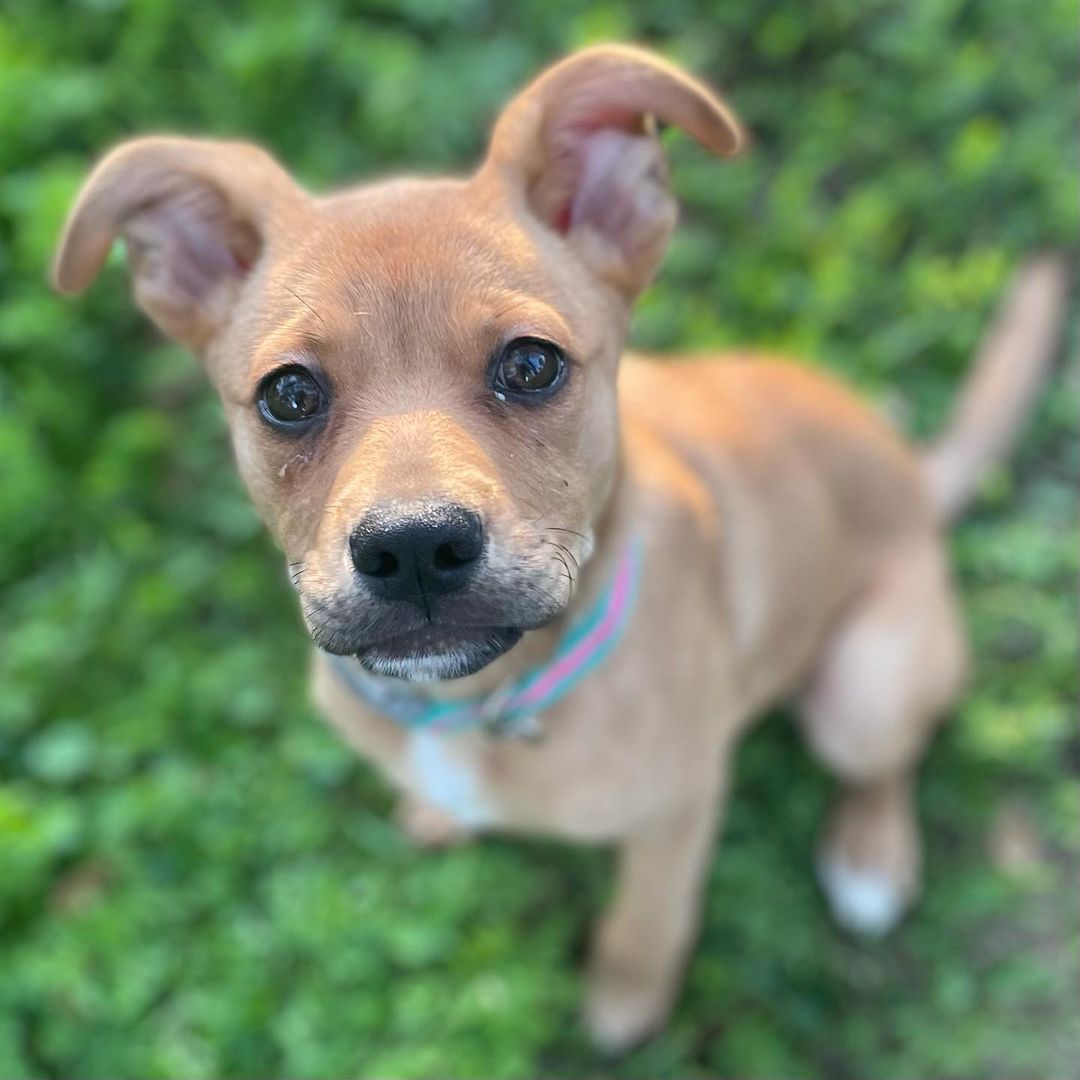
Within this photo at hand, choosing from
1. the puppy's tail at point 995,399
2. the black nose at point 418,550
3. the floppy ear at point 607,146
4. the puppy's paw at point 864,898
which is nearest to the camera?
the black nose at point 418,550

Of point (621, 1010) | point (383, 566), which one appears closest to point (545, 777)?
point (383, 566)

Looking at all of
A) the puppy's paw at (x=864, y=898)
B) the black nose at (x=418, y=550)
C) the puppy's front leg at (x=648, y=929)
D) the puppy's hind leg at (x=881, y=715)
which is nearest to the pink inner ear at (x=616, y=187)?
the black nose at (x=418, y=550)

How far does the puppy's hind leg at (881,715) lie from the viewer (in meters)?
3.39

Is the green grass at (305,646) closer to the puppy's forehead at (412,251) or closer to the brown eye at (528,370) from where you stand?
the brown eye at (528,370)

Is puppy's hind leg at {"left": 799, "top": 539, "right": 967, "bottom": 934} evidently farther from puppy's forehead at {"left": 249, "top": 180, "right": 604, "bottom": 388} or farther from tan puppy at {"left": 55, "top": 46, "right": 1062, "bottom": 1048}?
puppy's forehead at {"left": 249, "top": 180, "right": 604, "bottom": 388}

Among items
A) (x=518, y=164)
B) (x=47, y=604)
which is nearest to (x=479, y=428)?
(x=518, y=164)

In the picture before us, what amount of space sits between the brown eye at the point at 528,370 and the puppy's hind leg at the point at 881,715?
5.69ft

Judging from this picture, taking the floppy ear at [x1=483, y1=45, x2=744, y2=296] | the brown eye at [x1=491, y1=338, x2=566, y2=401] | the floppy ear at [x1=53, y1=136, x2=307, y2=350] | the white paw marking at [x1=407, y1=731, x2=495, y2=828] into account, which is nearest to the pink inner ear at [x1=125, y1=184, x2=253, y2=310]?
the floppy ear at [x1=53, y1=136, x2=307, y2=350]

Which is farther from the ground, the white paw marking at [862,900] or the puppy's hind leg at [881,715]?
the puppy's hind leg at [881,715]

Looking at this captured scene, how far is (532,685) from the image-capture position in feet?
8.22

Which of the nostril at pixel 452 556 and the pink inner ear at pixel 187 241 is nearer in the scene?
the nostril at pixel 452 556

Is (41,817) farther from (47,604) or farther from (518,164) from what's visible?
(518,164)

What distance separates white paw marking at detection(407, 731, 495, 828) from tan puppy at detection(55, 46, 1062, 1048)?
11 mm

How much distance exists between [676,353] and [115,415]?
2309mm
